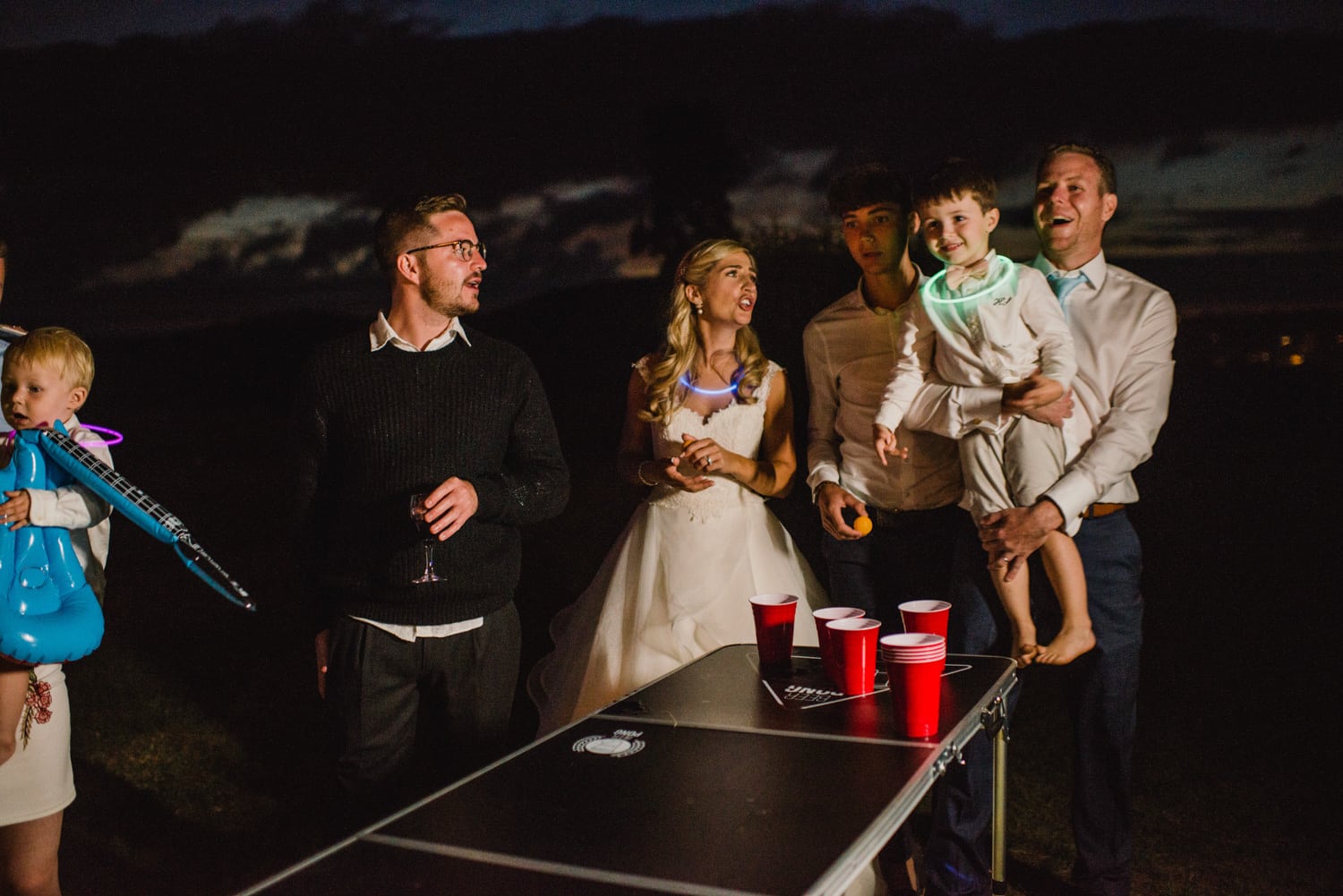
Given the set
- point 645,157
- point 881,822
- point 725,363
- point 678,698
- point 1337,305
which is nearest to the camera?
→ point 881,822

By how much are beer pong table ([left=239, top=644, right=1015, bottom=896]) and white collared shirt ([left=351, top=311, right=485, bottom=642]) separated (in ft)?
2.51

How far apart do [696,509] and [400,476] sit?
4.05ft

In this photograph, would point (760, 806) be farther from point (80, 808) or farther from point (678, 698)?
point (80, 808)

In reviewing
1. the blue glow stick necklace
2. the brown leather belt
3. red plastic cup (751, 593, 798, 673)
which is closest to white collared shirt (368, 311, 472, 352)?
the blue glow stick necklace

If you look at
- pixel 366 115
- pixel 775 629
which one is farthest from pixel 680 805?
pixel 366 115

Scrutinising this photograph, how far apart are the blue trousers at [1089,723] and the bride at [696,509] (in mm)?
722

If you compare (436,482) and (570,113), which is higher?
(570,113)

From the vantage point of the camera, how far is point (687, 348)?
157 inches

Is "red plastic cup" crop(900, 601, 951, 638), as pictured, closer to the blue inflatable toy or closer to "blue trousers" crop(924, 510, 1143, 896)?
"blue trousers" crop(924, 510, 1143, 896)

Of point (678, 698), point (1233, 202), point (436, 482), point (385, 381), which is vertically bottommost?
point (678, 698)

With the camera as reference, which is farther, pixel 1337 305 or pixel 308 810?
pixel 1337 305

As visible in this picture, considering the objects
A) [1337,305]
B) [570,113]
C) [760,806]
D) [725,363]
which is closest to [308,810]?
[725,363]

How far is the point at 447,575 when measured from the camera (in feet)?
9.82

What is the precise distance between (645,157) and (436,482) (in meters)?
10.6
